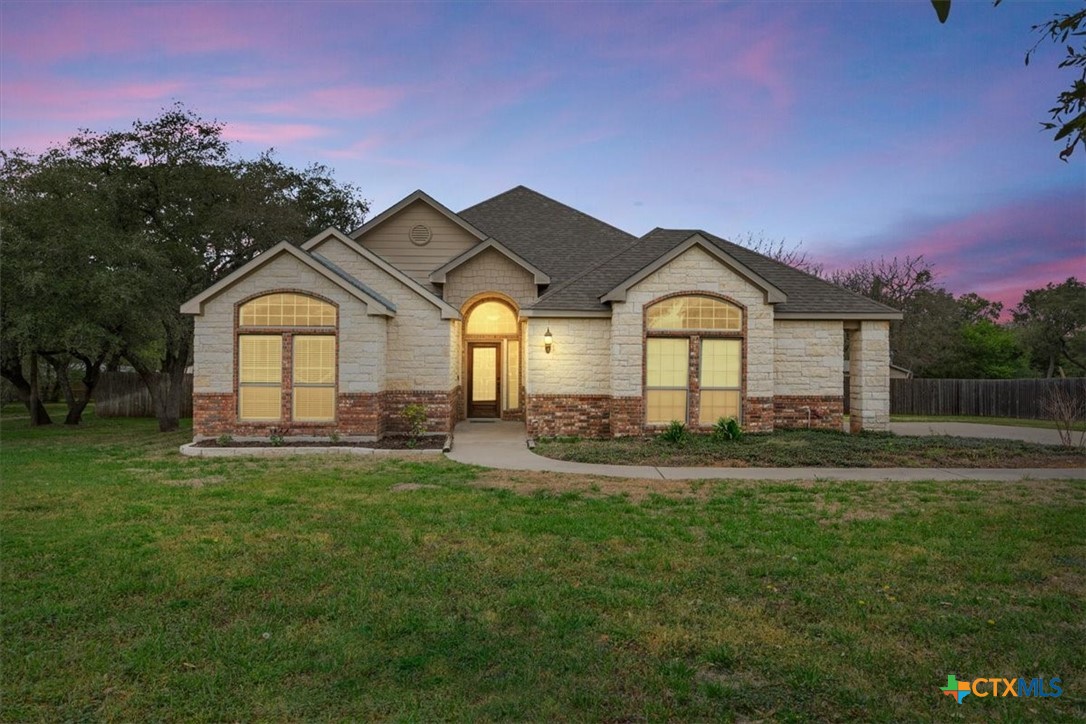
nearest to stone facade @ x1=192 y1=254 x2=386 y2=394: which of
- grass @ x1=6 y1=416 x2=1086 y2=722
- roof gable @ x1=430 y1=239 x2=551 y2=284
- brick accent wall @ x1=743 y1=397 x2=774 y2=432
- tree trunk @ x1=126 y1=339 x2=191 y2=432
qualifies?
roof gable @ x1=430 y1=239 x2=551 y2=284

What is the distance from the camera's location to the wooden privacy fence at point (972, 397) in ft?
82.3

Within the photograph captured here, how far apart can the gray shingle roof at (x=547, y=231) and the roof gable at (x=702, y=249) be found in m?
4.06

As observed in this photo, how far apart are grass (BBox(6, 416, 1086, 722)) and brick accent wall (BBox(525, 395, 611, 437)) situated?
6726 millimetres

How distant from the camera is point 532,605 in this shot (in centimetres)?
461

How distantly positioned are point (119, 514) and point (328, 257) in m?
9.69

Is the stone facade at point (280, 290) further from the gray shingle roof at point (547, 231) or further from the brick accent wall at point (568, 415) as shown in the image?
the gray shingle roof at point (547, 231)

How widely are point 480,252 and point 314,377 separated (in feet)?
20.6

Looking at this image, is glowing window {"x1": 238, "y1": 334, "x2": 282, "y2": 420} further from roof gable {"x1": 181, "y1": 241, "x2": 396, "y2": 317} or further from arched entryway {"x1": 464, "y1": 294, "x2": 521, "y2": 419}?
arched entryway {"x1": 464, "y1": 294, "x2": 521, "y2": 419}

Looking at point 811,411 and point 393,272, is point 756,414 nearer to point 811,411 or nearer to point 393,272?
point 811,411

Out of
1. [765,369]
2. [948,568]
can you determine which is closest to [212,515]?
[948,568]

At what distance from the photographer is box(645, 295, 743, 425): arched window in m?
14.7

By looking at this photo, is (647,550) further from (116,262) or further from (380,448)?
(116,262)

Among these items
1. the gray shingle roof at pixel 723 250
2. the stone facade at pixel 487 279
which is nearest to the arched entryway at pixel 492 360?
the stone facade at pixel 487 279

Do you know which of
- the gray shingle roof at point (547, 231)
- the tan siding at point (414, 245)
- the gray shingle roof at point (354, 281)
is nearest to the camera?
the gray shingle roof at point (354, 281)
